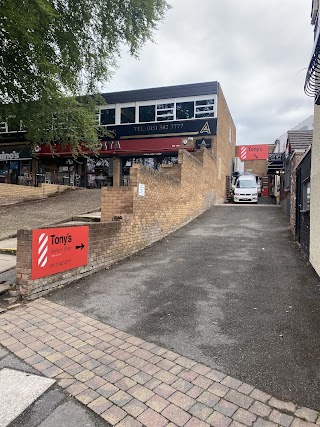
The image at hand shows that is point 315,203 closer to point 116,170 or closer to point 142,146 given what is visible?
point 142,146

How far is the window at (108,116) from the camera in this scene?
23.4 m

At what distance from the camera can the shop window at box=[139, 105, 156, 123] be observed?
2230 centimetres

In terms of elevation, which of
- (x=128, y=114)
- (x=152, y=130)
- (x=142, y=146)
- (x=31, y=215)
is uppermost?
(x=128, y=114)

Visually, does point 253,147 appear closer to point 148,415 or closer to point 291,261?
point 291,261

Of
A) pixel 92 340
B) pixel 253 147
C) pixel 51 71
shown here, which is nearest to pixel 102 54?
pixel 51 71

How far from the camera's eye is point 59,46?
11.1m

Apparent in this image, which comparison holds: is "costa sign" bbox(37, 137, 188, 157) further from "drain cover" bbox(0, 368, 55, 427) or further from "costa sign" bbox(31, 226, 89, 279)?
"drain cover" bbox(0, 368, 55, 427)

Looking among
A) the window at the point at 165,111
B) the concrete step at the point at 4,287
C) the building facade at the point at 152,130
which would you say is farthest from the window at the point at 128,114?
the concrete step at the point at 4,287

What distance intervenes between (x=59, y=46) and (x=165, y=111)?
11689 mm

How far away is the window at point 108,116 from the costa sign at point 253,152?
18510 mm

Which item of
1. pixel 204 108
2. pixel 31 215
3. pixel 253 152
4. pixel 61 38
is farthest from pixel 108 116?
pixel 253 152

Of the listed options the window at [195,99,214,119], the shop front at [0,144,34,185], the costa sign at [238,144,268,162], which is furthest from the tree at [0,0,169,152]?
the costa sign at [238,144,268,162]

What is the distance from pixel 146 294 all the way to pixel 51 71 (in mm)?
7824

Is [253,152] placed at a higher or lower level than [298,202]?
higher
